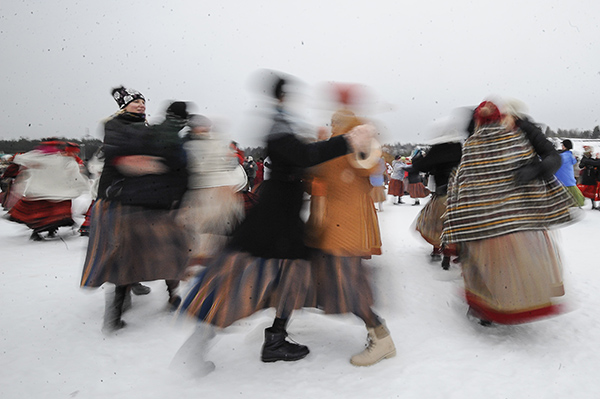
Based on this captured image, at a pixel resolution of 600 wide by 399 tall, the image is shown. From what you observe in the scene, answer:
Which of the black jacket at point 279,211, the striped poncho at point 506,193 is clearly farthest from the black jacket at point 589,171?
the black jacket at point 279,211

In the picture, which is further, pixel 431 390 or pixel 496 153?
pixel 496 153

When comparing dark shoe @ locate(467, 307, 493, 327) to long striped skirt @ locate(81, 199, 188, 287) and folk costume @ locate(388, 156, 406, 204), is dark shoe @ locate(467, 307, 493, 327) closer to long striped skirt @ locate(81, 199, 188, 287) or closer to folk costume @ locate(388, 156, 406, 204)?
long striped skirt @ locate(81, 199, 188, 287)

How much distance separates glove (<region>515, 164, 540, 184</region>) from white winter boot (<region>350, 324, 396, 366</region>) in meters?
1.34

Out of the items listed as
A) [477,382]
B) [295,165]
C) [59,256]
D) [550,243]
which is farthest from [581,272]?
[59,256]

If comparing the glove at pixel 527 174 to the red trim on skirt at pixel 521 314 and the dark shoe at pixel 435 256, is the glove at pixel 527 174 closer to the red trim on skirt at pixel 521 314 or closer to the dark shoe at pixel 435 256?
the red trim on skirt at pixel 521 314

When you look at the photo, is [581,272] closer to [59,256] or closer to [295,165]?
[295,165]

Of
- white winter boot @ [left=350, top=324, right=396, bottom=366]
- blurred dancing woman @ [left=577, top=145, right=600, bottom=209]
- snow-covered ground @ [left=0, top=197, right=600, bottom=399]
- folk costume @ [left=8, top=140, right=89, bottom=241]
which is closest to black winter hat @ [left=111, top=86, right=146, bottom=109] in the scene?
snow-covered ground @ [left=0, top=197, right=600, bottom=399]

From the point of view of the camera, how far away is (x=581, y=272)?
12.5 feet

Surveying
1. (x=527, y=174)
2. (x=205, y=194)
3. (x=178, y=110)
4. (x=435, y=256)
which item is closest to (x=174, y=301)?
(x=205, y=194)

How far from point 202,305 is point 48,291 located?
2503 mm

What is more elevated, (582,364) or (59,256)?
(582,364)

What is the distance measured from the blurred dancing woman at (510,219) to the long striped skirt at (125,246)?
2.20m

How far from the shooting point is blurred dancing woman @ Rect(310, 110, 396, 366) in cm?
205

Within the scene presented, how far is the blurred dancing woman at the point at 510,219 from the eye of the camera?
233 cm
